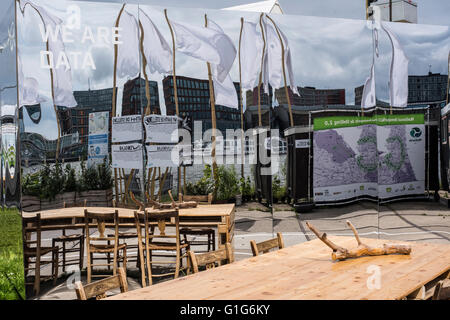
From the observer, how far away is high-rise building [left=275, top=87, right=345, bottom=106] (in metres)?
6.16

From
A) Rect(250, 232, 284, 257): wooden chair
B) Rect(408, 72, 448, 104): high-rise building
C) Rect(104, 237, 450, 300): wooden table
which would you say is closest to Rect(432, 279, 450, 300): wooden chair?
Rect(104, 237, 450, 300): wooden table

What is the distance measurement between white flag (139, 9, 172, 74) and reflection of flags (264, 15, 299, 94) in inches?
50.3

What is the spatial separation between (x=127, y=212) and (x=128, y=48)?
1.68m

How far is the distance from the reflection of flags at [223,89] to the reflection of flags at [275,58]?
0.48 m

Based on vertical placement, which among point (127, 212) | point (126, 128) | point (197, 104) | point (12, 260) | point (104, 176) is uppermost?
point (197, 104)

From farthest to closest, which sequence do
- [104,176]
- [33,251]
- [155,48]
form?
[155,48], [104,176], [33,251]

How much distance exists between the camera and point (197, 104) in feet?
18.3

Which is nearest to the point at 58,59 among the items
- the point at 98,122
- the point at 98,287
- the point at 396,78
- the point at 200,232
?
the point at 98,122

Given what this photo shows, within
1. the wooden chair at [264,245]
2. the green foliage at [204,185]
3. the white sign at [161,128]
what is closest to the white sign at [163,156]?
the white sign at [161,128]

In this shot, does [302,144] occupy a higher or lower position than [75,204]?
higher

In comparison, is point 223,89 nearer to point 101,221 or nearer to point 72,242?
point 101,221

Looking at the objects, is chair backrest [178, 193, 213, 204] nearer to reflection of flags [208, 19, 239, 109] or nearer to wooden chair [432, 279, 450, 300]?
reflection of flags [208, 19, 239, 109]

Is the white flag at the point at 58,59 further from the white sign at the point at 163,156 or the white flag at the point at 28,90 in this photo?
the white sign at the point at 163,156
